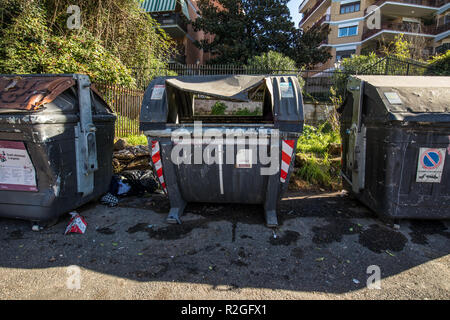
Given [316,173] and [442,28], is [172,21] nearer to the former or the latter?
[316,173]

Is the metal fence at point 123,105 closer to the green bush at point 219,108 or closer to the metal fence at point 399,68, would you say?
the green bush at point 219,108

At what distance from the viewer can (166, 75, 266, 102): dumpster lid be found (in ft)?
9.31

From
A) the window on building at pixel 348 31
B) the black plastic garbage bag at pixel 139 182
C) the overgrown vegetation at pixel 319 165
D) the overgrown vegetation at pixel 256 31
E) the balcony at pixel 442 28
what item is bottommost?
the black plastic garbage bag at pixel 139 182

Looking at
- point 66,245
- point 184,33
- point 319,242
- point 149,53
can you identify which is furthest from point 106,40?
point 184,33

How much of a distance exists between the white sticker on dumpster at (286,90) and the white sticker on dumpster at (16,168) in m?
3.04

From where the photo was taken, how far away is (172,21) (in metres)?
17.7

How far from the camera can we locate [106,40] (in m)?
7.70

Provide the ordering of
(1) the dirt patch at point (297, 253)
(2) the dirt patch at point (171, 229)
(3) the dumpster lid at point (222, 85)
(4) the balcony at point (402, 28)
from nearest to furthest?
(1) the dirt patch at point (297, 253), (3) the dumpster lid at point (222, 85), (2) the dirt patch at point (171, 229), (4) the balcony at point (402, 28)

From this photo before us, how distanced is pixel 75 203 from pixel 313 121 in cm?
743

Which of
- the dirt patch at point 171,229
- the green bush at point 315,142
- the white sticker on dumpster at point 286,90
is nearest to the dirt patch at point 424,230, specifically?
the green bush at point 315,142

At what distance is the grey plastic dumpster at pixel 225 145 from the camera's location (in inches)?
111

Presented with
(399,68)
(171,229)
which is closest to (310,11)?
(399,68)

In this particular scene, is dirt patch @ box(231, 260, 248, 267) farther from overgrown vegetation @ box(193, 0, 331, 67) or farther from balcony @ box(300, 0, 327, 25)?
balcony @ box(300, 0, 327, 25)

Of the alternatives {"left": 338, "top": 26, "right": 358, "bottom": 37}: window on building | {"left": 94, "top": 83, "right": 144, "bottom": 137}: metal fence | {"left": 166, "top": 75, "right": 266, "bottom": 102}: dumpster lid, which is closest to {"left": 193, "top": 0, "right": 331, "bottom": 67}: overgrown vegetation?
{"left": 94, "top": 83, "right": 144, "bottom": 137}: metal fence
